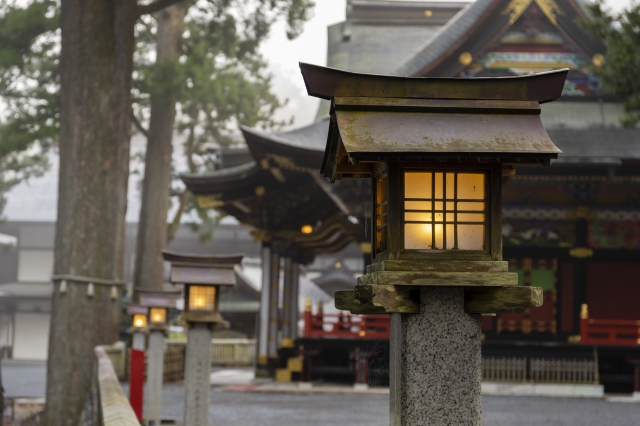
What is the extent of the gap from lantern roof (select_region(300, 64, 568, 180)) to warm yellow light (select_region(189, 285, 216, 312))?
16.9ft

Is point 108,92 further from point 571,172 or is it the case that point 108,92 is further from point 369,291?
point 369,291

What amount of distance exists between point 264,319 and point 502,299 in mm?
16906

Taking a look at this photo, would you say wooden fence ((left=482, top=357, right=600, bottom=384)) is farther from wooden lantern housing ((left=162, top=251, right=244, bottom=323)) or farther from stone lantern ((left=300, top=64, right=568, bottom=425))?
stone lantern ((left=300, top=64, right=568, bottom=425))

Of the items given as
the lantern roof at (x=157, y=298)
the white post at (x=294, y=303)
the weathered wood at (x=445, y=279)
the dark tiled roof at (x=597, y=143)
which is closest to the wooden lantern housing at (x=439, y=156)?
the weathered wood at (x=445, y=279)

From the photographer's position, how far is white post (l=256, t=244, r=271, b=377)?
21016mm

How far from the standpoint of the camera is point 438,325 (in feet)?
14.7

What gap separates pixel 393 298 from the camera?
4.36m

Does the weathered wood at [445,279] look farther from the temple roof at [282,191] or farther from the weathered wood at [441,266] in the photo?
the temple roof at [282,191]

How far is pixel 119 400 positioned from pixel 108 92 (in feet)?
29.8

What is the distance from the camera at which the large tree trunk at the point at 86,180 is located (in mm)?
14617

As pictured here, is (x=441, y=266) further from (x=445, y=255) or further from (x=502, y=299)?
(x=502, y=299)

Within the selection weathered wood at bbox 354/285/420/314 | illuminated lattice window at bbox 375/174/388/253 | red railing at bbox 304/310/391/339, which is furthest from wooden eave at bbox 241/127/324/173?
weathered wood at bbox 354/285/420/314

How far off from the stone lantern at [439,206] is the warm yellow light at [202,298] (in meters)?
4.95

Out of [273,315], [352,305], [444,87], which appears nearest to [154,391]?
[352,305]
